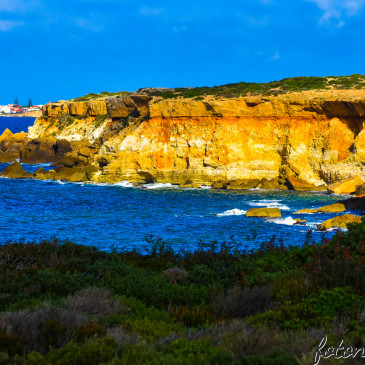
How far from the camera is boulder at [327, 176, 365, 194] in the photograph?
136ft

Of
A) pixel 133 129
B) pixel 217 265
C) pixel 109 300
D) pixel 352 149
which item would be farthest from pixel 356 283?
pixel 133 129

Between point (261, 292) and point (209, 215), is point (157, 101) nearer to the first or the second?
point (209, 215)

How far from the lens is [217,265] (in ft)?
39.7

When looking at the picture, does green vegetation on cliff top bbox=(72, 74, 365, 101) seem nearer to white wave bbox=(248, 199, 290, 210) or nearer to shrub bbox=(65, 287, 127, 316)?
white wave bbox=(248, 199, 290, 210)

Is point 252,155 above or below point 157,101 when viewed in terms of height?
below

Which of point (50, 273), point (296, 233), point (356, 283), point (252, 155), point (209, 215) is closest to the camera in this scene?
point (356, 283)

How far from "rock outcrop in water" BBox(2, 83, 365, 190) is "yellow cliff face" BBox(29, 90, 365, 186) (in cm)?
11

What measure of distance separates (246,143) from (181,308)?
4162 cm

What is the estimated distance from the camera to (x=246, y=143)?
48.5 m

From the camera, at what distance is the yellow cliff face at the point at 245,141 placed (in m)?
45.5

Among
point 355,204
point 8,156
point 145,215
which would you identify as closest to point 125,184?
point 145,215

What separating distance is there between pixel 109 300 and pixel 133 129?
4706 centimetres

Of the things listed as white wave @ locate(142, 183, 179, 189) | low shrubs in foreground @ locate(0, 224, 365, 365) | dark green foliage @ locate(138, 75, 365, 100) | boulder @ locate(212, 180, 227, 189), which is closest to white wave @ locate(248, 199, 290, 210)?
boulder @ locate(212, 180, 227, 189)

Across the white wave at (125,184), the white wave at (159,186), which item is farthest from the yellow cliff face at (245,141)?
the white wave at (159,186)
